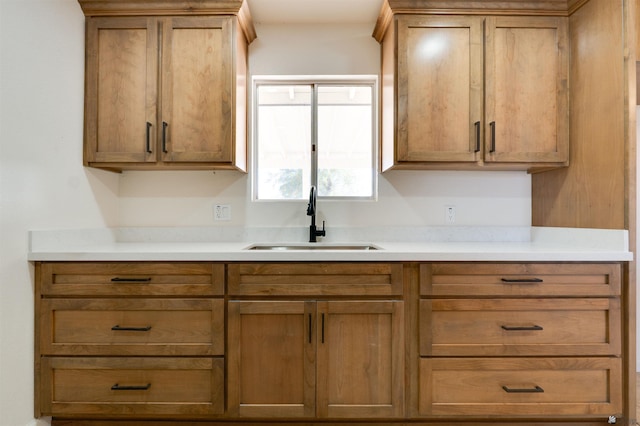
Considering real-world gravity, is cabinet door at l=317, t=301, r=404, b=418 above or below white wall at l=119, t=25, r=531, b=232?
below

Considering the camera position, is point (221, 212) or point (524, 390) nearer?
point (524, 390)

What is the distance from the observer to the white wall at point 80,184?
56.7 inches

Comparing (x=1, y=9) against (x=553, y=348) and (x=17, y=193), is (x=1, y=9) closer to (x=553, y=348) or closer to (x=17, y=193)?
(x=17, y=193)

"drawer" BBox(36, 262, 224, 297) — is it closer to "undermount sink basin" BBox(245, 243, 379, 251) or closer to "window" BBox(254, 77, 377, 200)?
"undermount sink basin" BBox(245, 243, 379, 251)

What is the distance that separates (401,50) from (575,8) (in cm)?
92

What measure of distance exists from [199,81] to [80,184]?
2.72 feet

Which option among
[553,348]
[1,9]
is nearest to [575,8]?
[553,348]

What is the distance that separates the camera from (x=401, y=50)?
73.1 inches

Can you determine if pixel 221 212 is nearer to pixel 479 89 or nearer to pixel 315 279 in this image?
pixel 315 279

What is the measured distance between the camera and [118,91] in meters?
1.86

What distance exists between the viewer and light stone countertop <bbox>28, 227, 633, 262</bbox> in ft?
5.02

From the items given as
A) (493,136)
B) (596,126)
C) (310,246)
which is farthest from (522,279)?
(310,246)

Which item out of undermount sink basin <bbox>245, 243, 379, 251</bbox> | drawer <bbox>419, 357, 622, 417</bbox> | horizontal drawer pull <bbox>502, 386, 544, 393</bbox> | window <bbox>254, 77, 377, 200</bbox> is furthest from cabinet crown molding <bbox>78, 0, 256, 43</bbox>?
horizontal drawer pull <bbox>502, 386, 544, 393</bbox>

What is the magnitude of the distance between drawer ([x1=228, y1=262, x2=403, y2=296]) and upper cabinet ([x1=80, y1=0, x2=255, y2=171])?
2.20 ft
